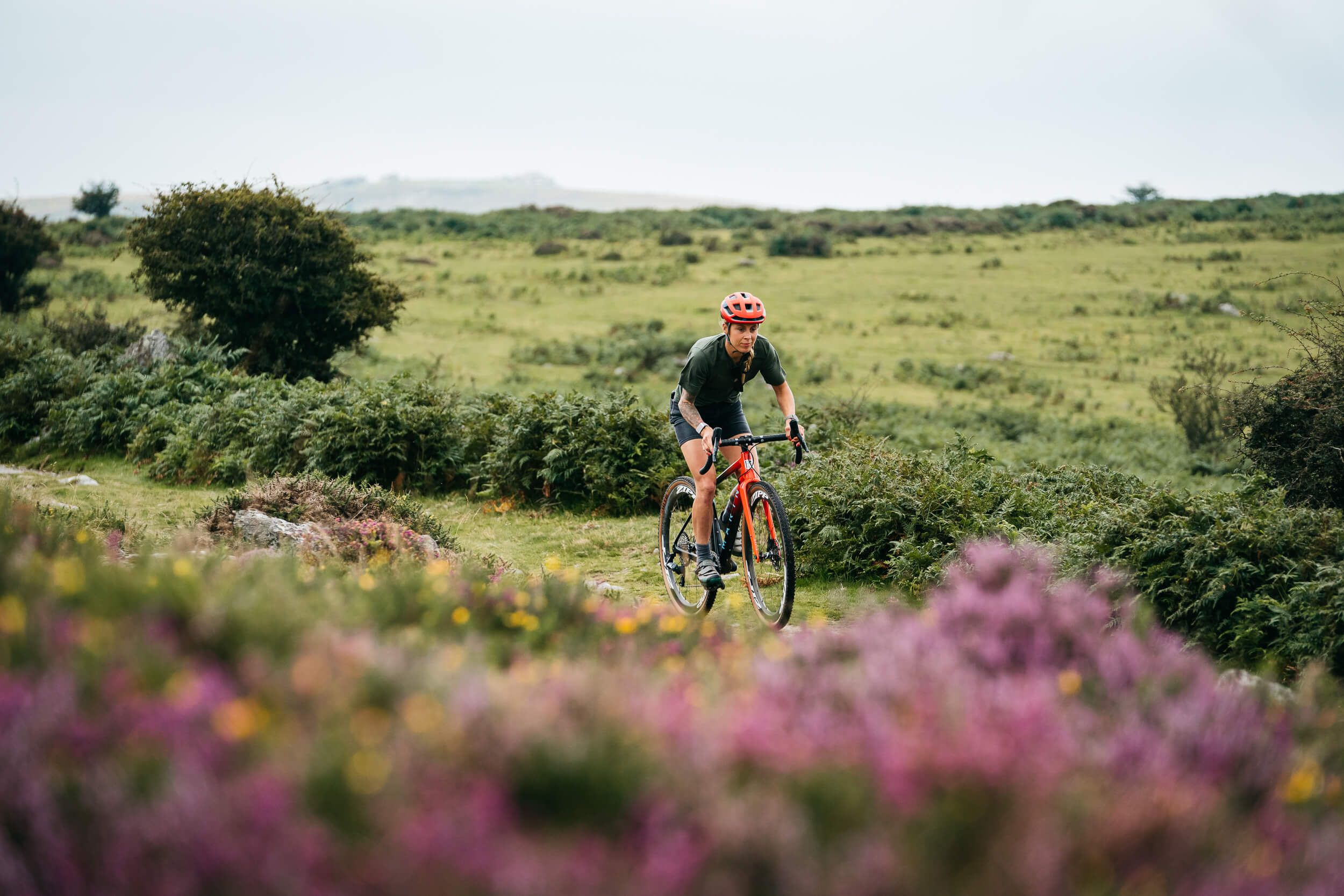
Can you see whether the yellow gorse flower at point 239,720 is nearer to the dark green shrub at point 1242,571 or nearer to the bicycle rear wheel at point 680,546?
the dark green shrub at point 1242,571

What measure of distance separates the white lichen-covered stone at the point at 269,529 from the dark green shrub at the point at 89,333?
39.8 ft

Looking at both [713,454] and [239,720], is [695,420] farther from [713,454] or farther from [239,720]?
[239,720]

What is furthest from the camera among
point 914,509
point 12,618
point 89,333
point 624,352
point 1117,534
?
point 624,352

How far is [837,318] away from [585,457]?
982 inches

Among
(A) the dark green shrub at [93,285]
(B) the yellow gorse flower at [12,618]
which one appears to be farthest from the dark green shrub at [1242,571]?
(A) the dark green shrub at [93,285]

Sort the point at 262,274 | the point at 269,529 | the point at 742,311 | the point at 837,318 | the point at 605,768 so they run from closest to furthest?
the point at 605,768 → the point at 742,311 → the point at 269,529 → the point at 262,274 → the point at 837,318

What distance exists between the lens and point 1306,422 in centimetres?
793

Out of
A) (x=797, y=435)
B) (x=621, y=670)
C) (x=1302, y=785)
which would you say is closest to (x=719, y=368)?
(x=797, y=435)

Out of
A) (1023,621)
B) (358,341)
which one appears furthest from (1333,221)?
(1023,621)

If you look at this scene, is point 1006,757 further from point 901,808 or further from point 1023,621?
point 1023,621

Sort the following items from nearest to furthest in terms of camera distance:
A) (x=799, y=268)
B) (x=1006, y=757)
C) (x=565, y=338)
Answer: (x=1006, y=757) → (x=565, y=338) → (x=799, y=268)

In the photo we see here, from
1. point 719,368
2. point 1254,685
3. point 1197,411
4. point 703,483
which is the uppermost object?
point 719,368

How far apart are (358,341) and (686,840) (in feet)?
64.3

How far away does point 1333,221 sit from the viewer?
49562 mm
